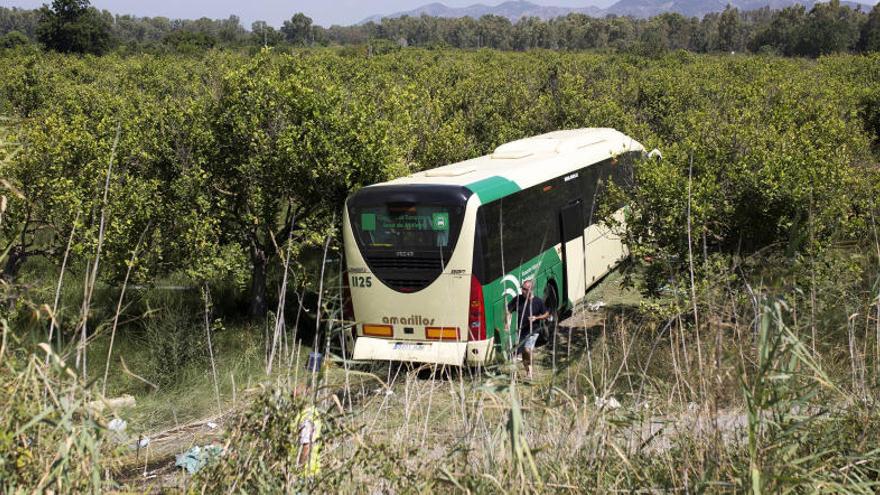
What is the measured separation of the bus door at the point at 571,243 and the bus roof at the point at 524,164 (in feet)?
2.44

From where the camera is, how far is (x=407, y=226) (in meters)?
13.0

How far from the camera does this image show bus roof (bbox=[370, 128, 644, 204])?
43.7 ft

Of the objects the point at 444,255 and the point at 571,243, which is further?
the point at 571,243

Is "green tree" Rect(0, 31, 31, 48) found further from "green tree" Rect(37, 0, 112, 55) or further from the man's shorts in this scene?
the man's shorts

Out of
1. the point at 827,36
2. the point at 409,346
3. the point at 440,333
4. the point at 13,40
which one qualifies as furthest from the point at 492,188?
the point at 827,36

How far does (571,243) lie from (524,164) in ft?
6.30

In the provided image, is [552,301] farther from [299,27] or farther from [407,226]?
[299,27]

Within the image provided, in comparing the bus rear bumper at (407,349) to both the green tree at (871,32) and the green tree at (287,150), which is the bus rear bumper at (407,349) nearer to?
the green tree at (287,150)

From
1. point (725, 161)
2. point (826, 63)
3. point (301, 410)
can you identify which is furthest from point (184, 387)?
point (826, 63)

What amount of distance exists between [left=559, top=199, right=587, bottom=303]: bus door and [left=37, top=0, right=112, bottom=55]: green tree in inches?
2619

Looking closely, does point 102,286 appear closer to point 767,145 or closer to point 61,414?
point 767,145

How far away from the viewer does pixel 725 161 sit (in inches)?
554

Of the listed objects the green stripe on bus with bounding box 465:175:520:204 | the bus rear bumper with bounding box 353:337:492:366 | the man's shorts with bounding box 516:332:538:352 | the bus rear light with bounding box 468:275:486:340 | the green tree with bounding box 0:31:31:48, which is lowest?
the bus rear bumper with bounding box 353:337:492:366

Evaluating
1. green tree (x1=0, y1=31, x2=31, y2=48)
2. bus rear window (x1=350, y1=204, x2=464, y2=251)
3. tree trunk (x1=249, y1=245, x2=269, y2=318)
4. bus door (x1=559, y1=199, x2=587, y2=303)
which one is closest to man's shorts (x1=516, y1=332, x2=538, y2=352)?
bus rear window (x1=350, y1=204, x2=464, y2=251)
